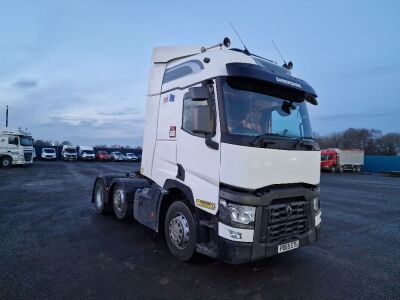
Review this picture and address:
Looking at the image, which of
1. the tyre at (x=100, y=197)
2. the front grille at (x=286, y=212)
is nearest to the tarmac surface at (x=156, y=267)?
the tyre at (x=100, y=197)

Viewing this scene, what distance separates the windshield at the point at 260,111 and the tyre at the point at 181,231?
161 cm

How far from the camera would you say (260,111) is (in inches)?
177

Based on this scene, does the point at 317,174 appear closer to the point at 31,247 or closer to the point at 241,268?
the point at 241,268

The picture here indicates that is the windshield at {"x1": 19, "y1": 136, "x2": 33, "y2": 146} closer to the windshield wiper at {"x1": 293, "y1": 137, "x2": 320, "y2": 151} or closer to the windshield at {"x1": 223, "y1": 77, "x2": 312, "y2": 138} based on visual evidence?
the windshield at {"x1": 223, "y1": 77, "x2": 312, "y2": 138}

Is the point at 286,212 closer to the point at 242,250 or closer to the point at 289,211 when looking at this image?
the point at 289,211

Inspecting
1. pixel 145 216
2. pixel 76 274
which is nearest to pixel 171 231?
pixel 145 216

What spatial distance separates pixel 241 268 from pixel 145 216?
86.2 inches

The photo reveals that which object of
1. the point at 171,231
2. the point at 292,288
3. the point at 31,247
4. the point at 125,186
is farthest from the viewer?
the point at 125,186

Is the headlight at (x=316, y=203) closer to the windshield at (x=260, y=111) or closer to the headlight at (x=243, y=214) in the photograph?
the windshield at (x=260, y=111)

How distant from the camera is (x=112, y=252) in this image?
5328 mm

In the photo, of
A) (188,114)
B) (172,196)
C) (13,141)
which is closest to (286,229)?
(172,196)

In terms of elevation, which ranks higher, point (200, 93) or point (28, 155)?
point (200, 93)

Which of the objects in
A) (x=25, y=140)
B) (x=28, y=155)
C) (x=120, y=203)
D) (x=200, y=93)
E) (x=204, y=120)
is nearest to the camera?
(x=204, y=120)

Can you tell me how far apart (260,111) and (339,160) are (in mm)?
42167
